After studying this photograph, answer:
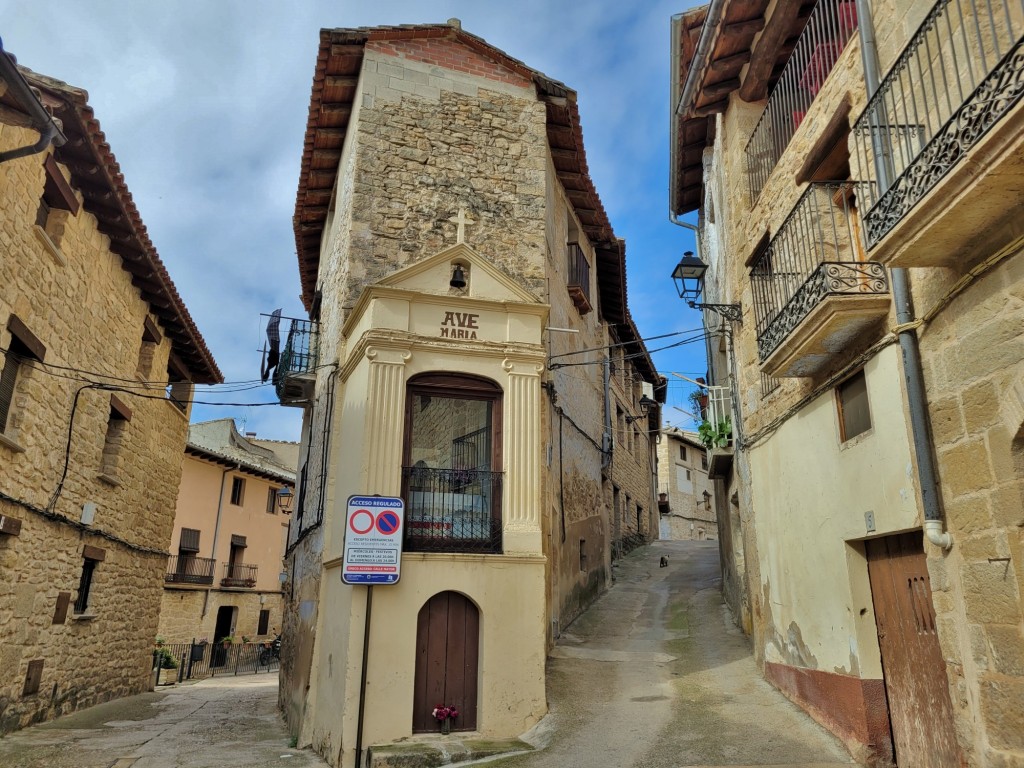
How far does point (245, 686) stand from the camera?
19.9 meters

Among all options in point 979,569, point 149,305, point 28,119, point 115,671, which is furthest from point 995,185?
point 115,671

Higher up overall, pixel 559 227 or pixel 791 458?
pixel 559 227

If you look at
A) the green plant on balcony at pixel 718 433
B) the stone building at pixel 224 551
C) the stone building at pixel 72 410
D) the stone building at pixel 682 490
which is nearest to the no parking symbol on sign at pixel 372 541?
the stone building at pixel 72 410

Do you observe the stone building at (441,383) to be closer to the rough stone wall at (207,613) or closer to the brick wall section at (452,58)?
the brick wall section at (452,58)

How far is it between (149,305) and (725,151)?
11.1 meters

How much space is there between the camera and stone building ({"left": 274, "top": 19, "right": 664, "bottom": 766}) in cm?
787

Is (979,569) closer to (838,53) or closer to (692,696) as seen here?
(692,696)

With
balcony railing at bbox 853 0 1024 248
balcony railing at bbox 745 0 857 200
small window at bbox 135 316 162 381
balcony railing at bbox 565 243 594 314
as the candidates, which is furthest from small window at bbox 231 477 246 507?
balcony railing at bbox 853 0 1024 248

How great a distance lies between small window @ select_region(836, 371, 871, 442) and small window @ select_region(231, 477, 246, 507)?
90.4 ft

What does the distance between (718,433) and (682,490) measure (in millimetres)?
26229

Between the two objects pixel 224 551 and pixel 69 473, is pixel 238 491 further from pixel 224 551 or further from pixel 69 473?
pixel 69 473

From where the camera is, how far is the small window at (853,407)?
6711 millimetres

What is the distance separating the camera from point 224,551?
2969 cm

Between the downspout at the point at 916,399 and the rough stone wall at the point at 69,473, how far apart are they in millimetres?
9515
